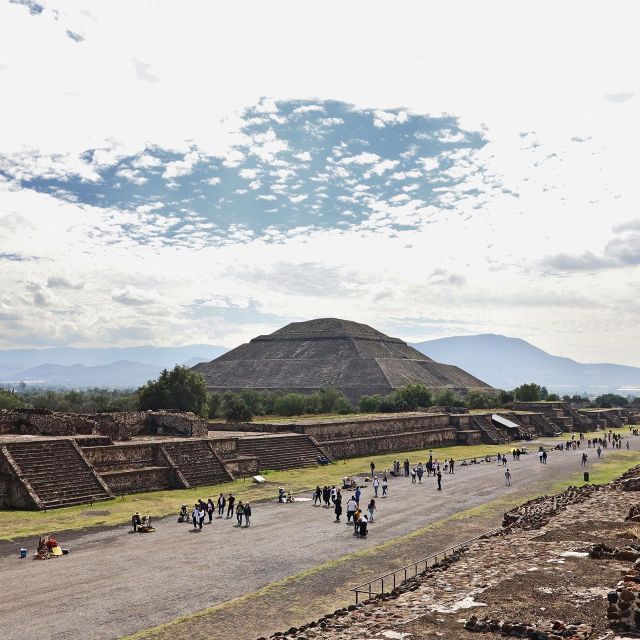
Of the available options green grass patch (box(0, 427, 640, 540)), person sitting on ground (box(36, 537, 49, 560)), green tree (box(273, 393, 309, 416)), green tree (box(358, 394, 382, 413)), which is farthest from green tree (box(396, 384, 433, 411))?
person sitting on ground (box(36, 537, 49, 560))

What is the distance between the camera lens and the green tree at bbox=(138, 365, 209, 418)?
60.3 metres

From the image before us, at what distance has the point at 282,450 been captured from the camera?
152ft

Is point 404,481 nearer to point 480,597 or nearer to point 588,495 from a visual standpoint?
point 588,495

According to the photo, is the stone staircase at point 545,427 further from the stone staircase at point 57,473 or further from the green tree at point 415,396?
the stone staircase at point 57,473

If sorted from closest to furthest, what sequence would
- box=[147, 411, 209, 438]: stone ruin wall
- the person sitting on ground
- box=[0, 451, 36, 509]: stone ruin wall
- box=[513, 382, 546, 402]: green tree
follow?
the person sitting on ground → box=[0, 451, 36, 509]: stone ruin wall → box=[147, 411, 209, 438]: stone ruin wall → box=[513, 382, 546, 402]: green tree

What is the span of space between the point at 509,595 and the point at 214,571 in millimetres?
9440

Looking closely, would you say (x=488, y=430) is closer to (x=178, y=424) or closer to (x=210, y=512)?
(x=178, y=424)

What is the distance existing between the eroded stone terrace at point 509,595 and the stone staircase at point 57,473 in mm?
19031

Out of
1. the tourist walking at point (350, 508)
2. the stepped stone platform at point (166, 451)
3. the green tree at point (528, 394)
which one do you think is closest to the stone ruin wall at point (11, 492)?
the stepped stone platform at point (166, 451)

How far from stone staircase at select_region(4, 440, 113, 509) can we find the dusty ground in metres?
5.76

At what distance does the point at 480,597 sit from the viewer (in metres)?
15.7

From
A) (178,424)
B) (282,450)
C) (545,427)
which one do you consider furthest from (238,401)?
(545,427)

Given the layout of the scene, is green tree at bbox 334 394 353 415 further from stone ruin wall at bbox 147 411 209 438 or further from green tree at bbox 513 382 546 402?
green tree at bbox 513 382 546 402

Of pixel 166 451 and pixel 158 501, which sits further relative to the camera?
pixel 166 451
